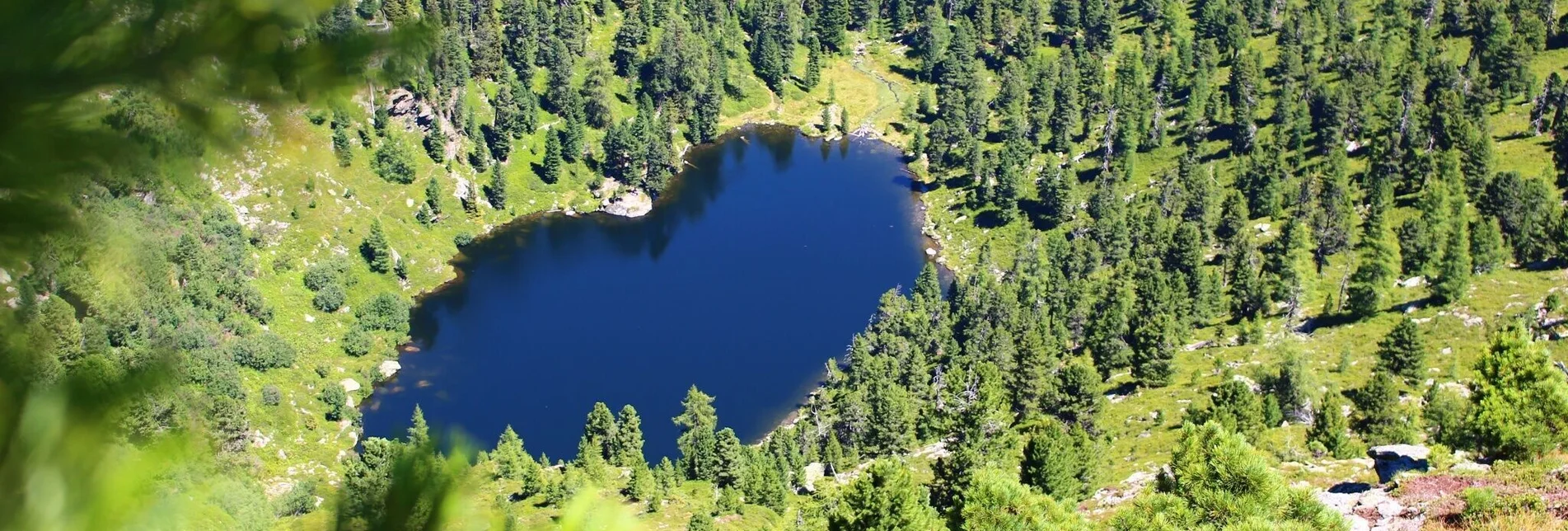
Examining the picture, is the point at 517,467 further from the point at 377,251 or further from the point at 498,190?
the point at 498,190

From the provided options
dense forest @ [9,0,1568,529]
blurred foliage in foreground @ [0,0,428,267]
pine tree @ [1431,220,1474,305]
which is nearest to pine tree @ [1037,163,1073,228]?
dense forest @ [9,0,1568,529]

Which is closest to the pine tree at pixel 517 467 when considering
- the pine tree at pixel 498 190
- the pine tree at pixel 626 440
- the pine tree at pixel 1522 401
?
the pine tree at pixel 626 440

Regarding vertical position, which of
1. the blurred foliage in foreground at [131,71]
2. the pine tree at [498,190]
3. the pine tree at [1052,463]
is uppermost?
the blurred foliage in foreground at [131,71]

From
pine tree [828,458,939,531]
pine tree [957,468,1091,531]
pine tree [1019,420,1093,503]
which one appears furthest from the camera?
pine tree [1019,420,1093,503]

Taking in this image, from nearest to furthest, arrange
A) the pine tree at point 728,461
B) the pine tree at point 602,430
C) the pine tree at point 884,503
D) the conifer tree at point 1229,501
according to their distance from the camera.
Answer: the conifer tree at point 1229,501, the pine tree at point 884,503, the pine tree at point 728,461, the pine tree at point 602,430

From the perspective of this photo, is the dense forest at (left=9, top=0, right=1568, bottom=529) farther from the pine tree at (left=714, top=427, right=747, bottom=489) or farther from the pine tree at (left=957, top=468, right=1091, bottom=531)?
the pine tree at (left=714, top=427, right=747, bottom=489)

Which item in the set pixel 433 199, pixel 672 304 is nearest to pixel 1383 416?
pixel 672 304

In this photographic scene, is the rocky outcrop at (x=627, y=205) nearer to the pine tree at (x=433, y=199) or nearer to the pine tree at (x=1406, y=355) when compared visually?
the pine tree at (x=433, y=199)
